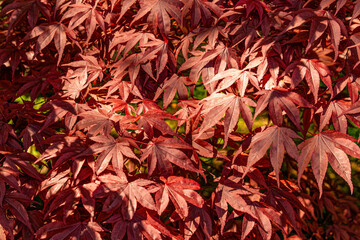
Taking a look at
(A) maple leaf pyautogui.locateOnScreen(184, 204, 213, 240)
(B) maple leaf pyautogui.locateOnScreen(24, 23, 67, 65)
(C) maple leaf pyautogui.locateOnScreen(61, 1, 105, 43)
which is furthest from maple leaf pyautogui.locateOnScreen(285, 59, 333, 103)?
(B) maple leaf pyautogui.locateOnScreen(24, 23, 67, 65)

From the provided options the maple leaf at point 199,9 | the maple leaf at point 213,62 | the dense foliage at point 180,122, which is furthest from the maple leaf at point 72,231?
the maple leaf at point 199,9

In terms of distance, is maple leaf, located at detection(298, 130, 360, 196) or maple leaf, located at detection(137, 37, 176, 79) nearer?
maple leaf, located at detection(298, 130, 360, 196)

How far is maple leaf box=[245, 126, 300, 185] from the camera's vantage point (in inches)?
44.7

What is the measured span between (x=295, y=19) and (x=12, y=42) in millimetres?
1644

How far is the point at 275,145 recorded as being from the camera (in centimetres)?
115

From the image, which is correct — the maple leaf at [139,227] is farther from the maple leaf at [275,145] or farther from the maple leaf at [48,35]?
the maple leaf at [48,35]

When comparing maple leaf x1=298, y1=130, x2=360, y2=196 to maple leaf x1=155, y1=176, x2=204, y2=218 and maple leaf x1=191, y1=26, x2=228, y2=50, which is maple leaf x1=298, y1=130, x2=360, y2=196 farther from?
maple leaf x1=191, y1=26, x2=228, y2=50

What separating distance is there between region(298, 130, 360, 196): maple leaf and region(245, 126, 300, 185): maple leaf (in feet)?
0.19

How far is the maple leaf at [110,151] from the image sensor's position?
1.20 m

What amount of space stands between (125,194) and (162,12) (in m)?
0.81

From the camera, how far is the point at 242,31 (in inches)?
56.4

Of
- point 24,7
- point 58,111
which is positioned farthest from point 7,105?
point 24,7

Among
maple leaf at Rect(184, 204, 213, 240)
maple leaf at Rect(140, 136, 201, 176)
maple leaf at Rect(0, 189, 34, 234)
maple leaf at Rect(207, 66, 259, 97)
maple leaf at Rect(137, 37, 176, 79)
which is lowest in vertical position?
maple leaf at Rect(184, 204, 213, 240)

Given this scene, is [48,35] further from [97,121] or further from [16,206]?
[16,206]
